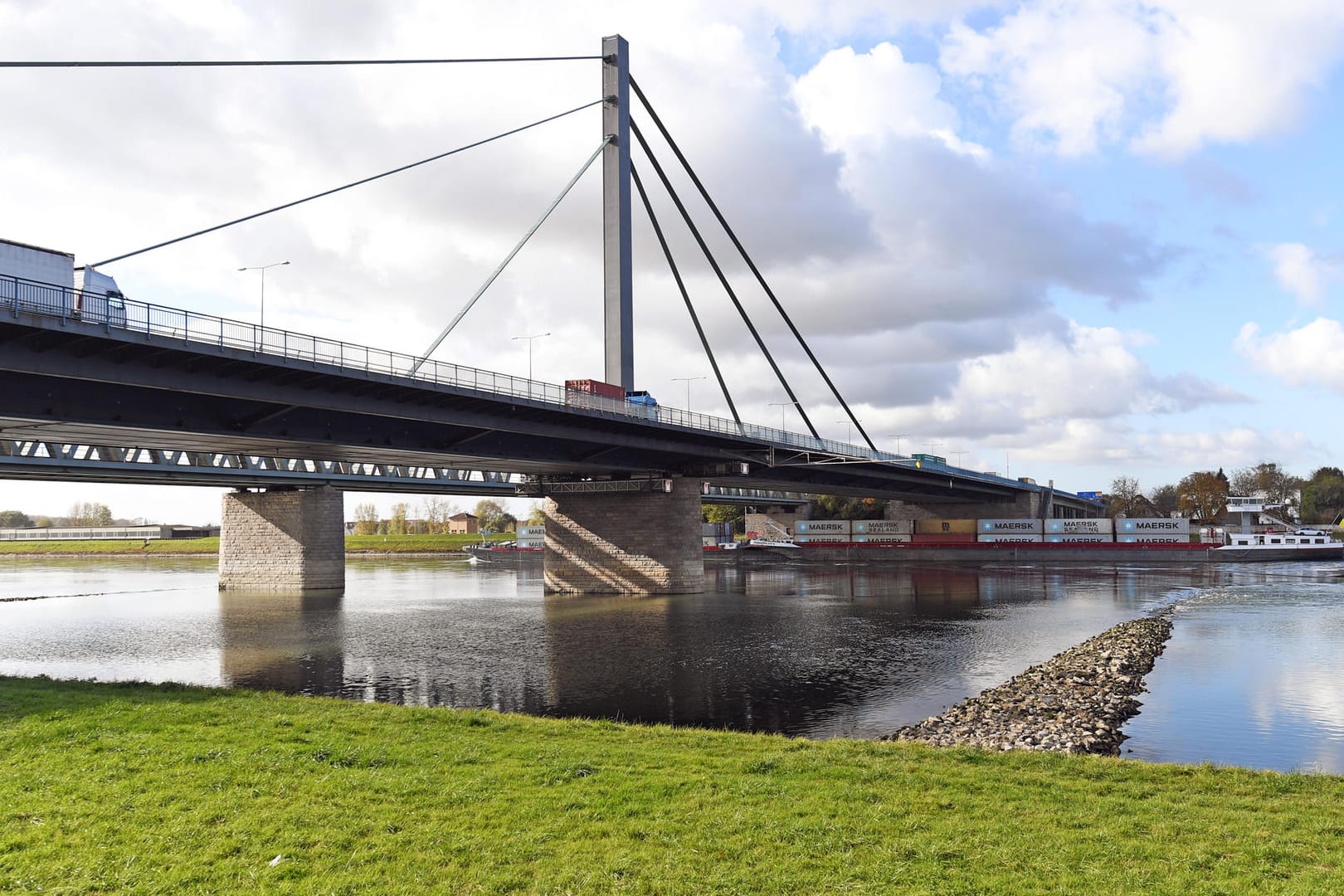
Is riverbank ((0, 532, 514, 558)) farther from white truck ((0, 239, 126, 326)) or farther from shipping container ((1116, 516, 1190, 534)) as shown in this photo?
white truck ((0, 239, 126, 326))

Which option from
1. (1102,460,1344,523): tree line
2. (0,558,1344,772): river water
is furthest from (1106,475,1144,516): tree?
(0,558,1344,772): river water

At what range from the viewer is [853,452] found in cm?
7106

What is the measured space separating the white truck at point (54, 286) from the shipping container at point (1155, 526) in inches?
4185

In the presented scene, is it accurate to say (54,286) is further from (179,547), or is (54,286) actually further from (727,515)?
(179,547)

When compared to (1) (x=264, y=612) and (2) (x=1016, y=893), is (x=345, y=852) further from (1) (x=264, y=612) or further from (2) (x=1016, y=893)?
(1) (x=264, y=612)

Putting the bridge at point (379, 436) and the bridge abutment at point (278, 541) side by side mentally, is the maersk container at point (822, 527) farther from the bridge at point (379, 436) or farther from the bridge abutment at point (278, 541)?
the bridge abutment at point (278, 541)

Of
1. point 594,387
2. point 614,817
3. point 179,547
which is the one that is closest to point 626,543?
point 594,387

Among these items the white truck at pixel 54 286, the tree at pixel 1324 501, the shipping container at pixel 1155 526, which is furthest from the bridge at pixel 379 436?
the tree at pixel 1324 501

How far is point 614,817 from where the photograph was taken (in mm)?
9430

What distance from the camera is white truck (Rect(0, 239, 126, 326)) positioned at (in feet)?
78.3

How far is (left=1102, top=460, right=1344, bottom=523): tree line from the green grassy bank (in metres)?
150

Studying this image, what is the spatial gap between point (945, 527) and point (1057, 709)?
102 m

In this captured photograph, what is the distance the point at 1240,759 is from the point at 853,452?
55.5 meters

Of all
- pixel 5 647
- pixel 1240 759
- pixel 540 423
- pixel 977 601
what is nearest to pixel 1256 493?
pixel 977 601
